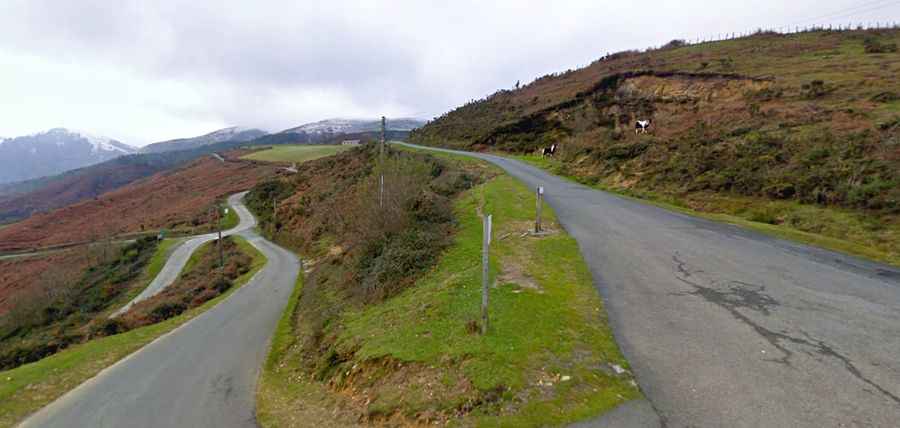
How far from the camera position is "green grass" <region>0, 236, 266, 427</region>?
13.2 meters

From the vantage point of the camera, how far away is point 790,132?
20.1m

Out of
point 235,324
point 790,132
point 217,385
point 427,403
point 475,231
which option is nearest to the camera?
point 427,403

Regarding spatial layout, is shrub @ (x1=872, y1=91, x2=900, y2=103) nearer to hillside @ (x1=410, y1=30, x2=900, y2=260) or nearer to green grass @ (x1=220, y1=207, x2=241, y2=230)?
hillside @ (x1=410, y1=30, x2=900, y2=260)

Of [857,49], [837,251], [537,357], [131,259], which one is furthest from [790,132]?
[131,259]

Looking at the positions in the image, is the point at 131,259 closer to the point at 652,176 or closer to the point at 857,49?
the point at 652,176

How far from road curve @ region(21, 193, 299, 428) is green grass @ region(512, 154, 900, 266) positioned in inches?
681

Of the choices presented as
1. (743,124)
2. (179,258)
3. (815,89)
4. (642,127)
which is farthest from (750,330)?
(179,258)

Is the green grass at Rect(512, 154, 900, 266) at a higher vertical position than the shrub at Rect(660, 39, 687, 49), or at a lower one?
lower

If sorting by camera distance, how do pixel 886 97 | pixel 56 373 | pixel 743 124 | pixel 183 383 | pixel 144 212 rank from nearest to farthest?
1. pixel 183 383
2. pixel 56 373
3. pixel 886 97
4. pixel 743 124
5. pixel 144 212

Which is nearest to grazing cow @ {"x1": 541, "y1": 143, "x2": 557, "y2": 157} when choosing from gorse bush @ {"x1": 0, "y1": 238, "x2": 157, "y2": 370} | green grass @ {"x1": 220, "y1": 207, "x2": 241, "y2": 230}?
gorse bush @ {"x1": 0, "y1": 238, "x2": 157, "y2": 370}

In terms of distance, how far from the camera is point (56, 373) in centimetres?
1541

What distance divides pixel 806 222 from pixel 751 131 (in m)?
10.2

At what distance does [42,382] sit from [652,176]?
1125 inches

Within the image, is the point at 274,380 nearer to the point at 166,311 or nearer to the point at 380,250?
the point at 380,250
